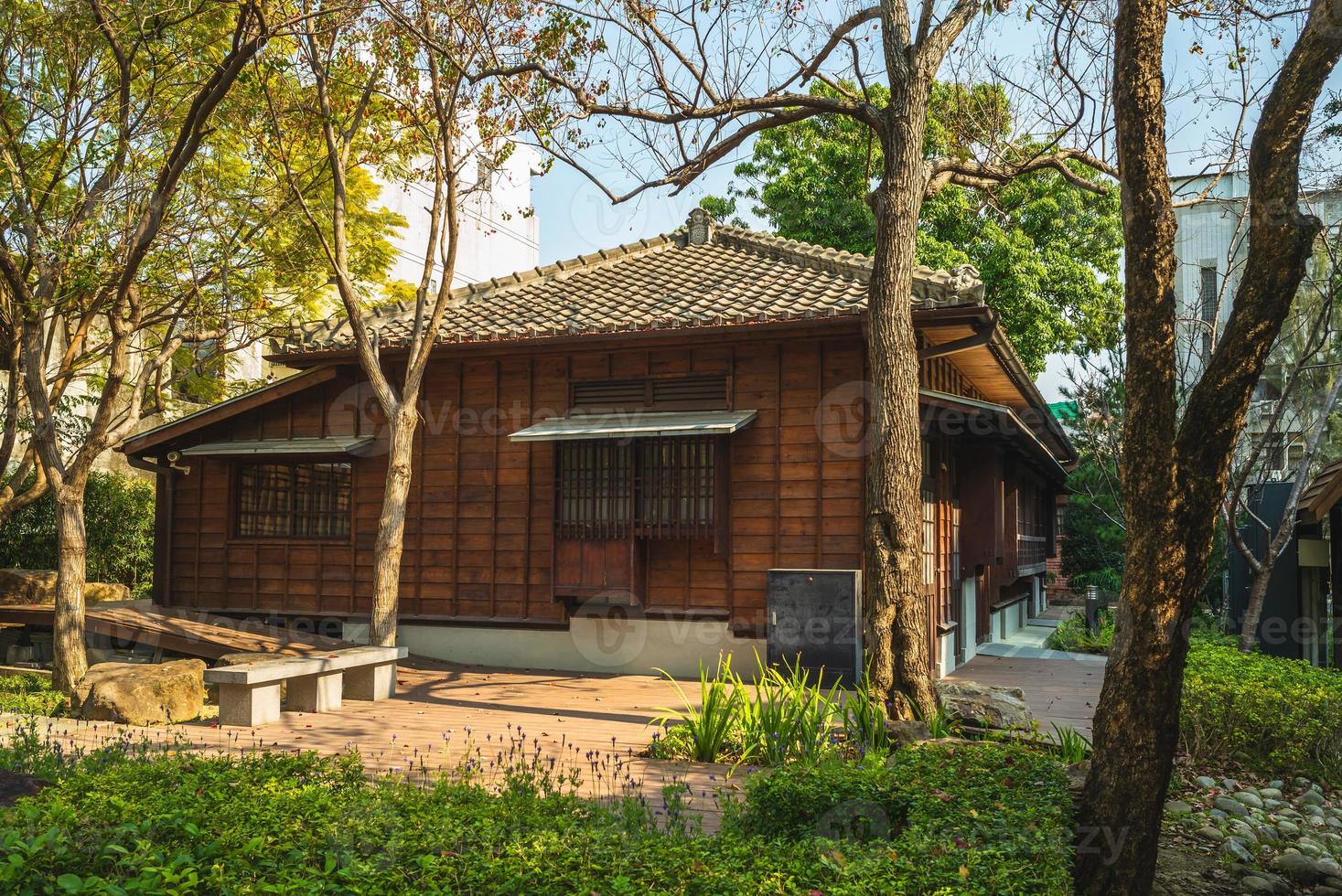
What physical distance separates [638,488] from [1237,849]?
716 centimetres

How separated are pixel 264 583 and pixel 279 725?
207 inches

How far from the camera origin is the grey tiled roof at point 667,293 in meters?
10.8

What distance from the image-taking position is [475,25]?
1022 centimetres

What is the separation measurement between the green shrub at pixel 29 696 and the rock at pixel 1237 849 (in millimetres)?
8429

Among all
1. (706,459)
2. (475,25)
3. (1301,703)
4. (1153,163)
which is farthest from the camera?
(706,459)

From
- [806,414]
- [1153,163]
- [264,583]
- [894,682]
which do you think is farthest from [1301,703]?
[264,583]

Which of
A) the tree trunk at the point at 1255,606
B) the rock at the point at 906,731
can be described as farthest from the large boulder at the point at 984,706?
the tree trunk at the point at 1255,606

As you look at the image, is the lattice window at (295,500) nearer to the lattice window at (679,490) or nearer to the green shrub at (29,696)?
the green shrub at (29,696)

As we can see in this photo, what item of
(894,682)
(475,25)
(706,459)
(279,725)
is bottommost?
(279,725)

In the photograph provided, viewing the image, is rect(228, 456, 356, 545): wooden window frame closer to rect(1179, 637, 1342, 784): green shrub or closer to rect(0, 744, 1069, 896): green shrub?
rect(0, 744, 1069, 896): green shrub

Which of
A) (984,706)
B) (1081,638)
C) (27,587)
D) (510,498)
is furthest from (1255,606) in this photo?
(27,587)

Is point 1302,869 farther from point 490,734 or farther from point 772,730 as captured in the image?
point 490,734

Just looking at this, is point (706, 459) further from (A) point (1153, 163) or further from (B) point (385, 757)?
(A) point (1153, 163)

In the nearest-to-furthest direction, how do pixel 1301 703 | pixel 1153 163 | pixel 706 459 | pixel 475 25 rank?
pixel 1153 163, pixel 1301 703, pixel 475 25, pixel 706 459
